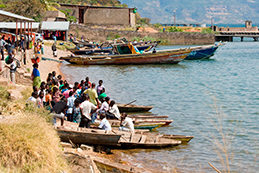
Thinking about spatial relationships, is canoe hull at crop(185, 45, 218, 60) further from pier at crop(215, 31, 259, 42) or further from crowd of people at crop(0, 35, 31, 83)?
pier at crop(215, 31, 259, 42)

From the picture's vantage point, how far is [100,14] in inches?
3172

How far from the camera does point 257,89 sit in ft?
88.7

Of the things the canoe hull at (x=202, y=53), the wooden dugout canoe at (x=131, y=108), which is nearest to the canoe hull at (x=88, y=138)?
the wooden dugout canoe at (x=131, y=108)

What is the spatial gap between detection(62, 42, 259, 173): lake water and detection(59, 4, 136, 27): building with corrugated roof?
1472 inches

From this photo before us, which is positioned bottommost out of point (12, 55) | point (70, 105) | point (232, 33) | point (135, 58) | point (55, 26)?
point (70, 105)

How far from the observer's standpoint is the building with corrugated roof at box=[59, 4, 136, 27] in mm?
79562

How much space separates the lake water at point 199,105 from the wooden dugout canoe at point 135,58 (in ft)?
2.57

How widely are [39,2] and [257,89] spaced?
39995 mm

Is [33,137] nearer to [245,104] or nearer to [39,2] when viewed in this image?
[245,104]

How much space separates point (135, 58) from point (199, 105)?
19.1 metres

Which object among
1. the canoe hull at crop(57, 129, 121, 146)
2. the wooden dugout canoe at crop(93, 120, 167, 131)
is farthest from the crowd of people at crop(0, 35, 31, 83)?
the canoe hull at crop(57, 129, 121, 146)

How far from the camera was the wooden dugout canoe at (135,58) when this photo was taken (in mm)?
38750

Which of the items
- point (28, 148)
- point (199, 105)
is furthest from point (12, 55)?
point (28, 148)

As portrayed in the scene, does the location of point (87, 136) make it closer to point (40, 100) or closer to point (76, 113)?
point (76, 113)
